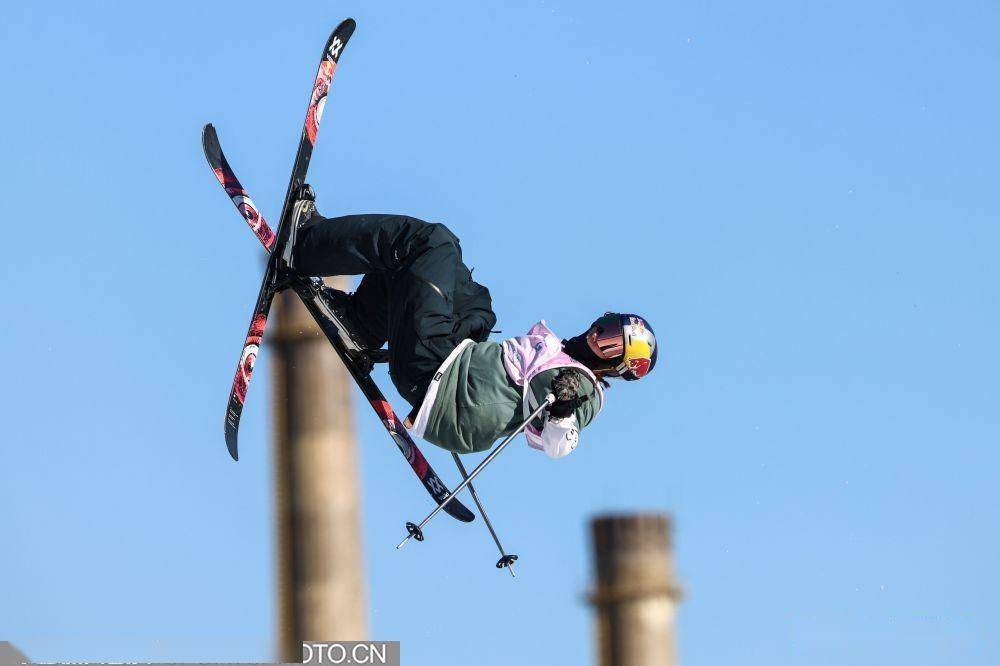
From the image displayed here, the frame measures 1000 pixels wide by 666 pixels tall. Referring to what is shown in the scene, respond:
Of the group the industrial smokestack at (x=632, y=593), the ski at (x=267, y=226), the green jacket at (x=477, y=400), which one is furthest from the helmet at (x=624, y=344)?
the industrial smokestack at (x=632, y=593)

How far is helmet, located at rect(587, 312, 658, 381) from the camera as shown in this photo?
984cm

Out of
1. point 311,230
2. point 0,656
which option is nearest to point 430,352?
point 311,230

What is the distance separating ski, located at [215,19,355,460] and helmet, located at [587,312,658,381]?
2553 millimetres

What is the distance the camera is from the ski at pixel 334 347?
1120cm

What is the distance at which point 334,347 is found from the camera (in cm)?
1141

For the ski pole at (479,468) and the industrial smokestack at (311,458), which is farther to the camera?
the industrial smokestack at (311,458)

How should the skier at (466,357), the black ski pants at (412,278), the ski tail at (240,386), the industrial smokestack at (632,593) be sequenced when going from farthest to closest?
the industrial smokestack at (632,593) → the ski tail at (240,386) → the black ski pants at (412,278) → the skier at (466,357)

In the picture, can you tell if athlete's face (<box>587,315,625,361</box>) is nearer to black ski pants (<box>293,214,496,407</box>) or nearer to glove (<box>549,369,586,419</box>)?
glove (<box>549,369,586,419</box>)

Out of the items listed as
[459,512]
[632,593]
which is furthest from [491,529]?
[632,593]

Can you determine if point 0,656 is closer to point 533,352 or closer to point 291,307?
point 533,352

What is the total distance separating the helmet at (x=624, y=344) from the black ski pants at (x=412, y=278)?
0.92 meters

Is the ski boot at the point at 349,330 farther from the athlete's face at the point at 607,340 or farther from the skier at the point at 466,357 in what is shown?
the athlete's face at the point at 607,340

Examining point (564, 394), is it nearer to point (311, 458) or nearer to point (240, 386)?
point (240, 386)

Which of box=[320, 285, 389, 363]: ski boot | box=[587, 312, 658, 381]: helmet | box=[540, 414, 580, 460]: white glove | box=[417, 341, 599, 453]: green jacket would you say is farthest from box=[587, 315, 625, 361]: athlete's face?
box=[320, 285, 389, 363]: ski boot
